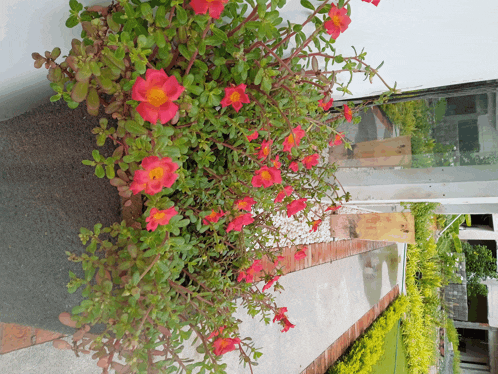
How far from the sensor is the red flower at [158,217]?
866 millimetres

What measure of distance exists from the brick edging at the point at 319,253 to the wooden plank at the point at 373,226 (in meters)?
0.19

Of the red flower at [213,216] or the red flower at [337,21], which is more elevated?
the red flower at [337,21]

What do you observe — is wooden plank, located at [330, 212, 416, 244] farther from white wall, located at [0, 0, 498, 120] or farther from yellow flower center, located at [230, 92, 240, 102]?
yellow flower center, located at [230, 92, 240, 102]

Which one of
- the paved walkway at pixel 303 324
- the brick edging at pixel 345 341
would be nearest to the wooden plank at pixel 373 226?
the paved walkway at pixel 303 324

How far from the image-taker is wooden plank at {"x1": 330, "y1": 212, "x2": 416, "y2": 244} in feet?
9.59

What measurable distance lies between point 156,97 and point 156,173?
17cm

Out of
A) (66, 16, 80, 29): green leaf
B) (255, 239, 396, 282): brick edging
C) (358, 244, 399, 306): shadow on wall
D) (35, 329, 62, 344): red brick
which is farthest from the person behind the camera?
(358, 244, 399, 306): shadow on wall

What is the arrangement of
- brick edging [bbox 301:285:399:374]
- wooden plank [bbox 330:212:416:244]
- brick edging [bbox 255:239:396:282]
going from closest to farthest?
1. brick edging [bbox 255:239:396:282]
2. brick edging [bbox 301:285:399:374]
3. wooden plank [bbox 330:212:416:244]

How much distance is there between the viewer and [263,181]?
1.06 m

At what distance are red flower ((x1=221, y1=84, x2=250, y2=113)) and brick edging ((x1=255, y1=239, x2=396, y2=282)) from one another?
3.88 ft

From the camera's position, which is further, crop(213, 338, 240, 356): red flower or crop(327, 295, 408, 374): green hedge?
crop(327, 295, 408, 374): green hedge

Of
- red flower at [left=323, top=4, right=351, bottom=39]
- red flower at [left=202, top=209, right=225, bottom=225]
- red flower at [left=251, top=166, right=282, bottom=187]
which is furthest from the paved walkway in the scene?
red flower at [left=323, top=4, right=351, bottom=39]

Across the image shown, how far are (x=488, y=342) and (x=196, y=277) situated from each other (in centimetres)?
1196

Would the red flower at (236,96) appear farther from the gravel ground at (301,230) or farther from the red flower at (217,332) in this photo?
the gravel ground at (301,230)
